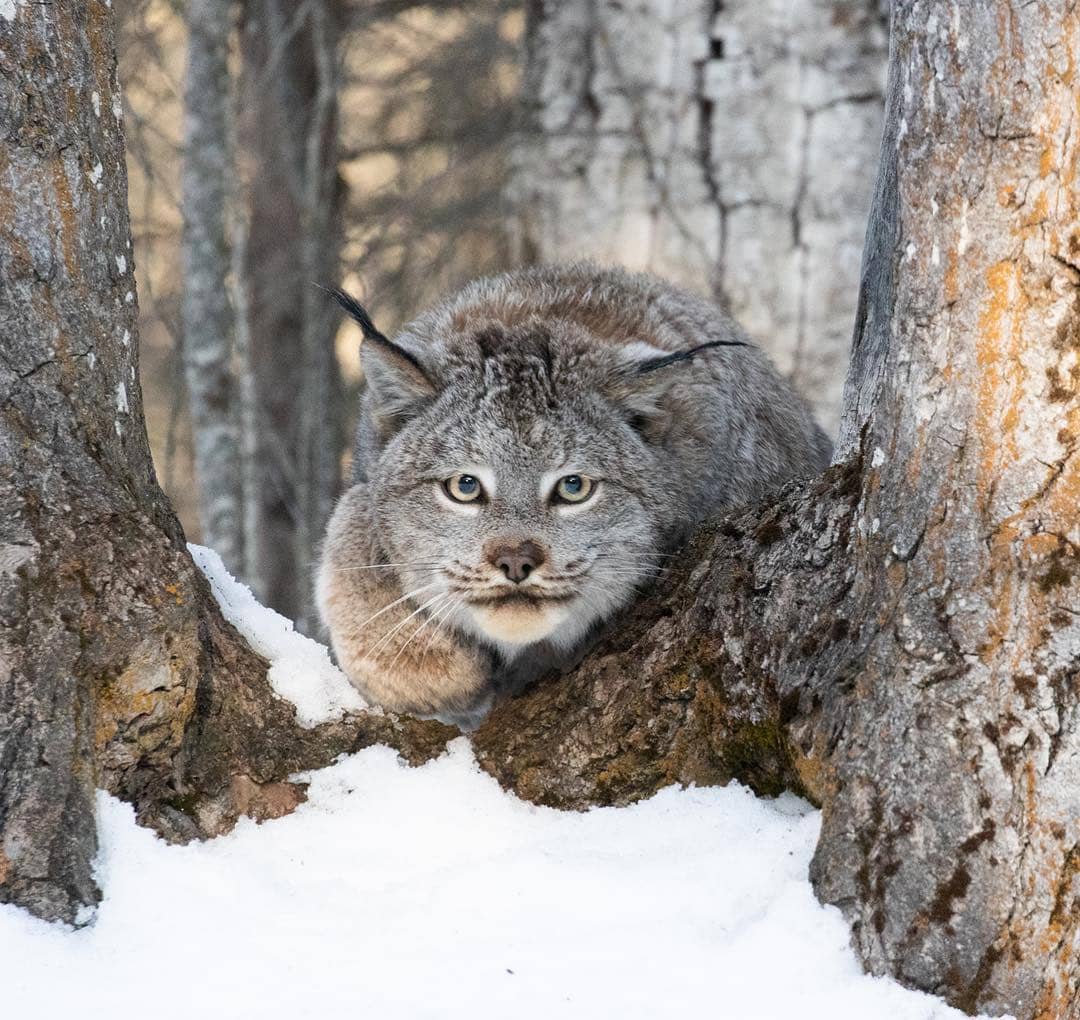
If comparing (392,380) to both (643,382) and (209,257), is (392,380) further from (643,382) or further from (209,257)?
(209,257)

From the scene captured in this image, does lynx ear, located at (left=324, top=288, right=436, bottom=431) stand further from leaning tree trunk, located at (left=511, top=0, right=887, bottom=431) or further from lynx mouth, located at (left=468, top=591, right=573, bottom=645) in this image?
leaning tree trunk, located at (left=511, top=0, right=887, bottom=431)

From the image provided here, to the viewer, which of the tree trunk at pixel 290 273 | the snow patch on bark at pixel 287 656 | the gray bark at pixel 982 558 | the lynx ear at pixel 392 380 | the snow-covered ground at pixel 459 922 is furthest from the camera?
the tree trunk at pixel 290 273

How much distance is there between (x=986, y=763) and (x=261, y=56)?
8.26m

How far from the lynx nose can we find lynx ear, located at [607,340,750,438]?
0.61 meters

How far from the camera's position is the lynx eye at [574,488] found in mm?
3936

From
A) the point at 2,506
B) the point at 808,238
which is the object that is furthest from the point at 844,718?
the point at 808,238

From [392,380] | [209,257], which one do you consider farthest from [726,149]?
[392,380]

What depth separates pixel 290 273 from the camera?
9547 mm

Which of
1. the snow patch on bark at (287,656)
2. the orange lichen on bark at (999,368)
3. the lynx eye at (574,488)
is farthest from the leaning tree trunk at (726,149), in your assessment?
the orange lichen on bark at (999,368)

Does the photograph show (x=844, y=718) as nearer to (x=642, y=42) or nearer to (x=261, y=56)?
(x=642, y=42)

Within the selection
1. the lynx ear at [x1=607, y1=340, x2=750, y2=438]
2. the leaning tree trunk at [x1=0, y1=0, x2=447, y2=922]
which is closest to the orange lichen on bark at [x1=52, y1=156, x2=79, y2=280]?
the leaning tree trunk at [x1=0, y1=0, x2=447, y2=922]

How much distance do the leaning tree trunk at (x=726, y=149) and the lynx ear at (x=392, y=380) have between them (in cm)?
313

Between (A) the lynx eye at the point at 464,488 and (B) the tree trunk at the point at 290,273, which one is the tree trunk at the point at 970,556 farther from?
(B) the tree trunk at the point at 290,273

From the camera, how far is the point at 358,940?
2982mm
